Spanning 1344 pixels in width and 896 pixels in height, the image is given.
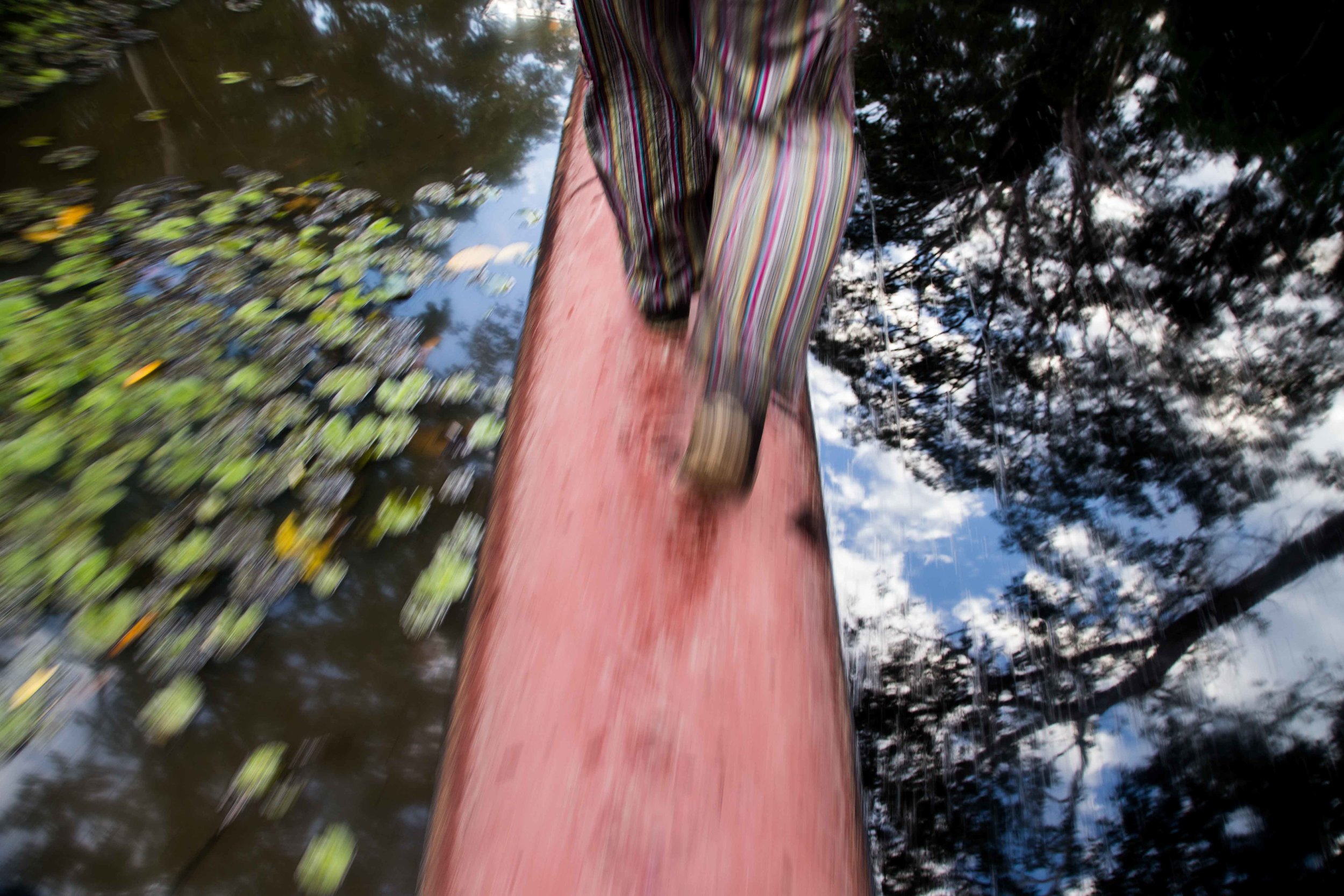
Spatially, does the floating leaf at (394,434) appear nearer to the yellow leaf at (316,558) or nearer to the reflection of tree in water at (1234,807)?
the yellow leaf at (316,558)

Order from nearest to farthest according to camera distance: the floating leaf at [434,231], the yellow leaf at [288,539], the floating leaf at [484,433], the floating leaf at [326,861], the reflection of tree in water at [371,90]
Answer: the floating leaf at [326,861], the yellow leaf at [288,539], the floating leaf at [484,433], the floating leaf at [434,231], the reflection of tree in water at [371,90]

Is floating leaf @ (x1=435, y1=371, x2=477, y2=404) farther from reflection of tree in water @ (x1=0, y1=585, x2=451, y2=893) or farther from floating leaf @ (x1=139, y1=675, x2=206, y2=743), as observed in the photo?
floating leaf @ (x1=139, y1=675, x2=206, y2=743)

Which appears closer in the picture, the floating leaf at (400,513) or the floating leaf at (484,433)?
the floating leaf at (400,513)

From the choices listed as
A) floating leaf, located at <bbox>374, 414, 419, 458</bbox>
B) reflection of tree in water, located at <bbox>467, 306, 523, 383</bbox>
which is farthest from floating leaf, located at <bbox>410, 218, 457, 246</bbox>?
floating leaf, located at <bbox>374, 414, 419, 458</bbox>

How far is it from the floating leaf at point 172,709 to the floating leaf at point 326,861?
1.01ft

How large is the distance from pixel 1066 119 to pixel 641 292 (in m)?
2.12

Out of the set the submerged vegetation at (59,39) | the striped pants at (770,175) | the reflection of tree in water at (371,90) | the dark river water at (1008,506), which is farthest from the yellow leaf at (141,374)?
the submerged vegetation at (59,39)

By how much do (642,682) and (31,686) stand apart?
1164 mm

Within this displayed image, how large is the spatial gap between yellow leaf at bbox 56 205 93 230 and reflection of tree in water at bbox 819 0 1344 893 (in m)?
2.22

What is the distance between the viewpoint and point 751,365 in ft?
2.76

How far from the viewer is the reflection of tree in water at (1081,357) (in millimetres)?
1223

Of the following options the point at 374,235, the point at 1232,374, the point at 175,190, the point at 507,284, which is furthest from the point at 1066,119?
the point at 175,190

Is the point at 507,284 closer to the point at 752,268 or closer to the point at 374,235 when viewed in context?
the point at 374,235

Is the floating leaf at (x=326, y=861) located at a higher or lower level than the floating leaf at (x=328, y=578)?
lower
